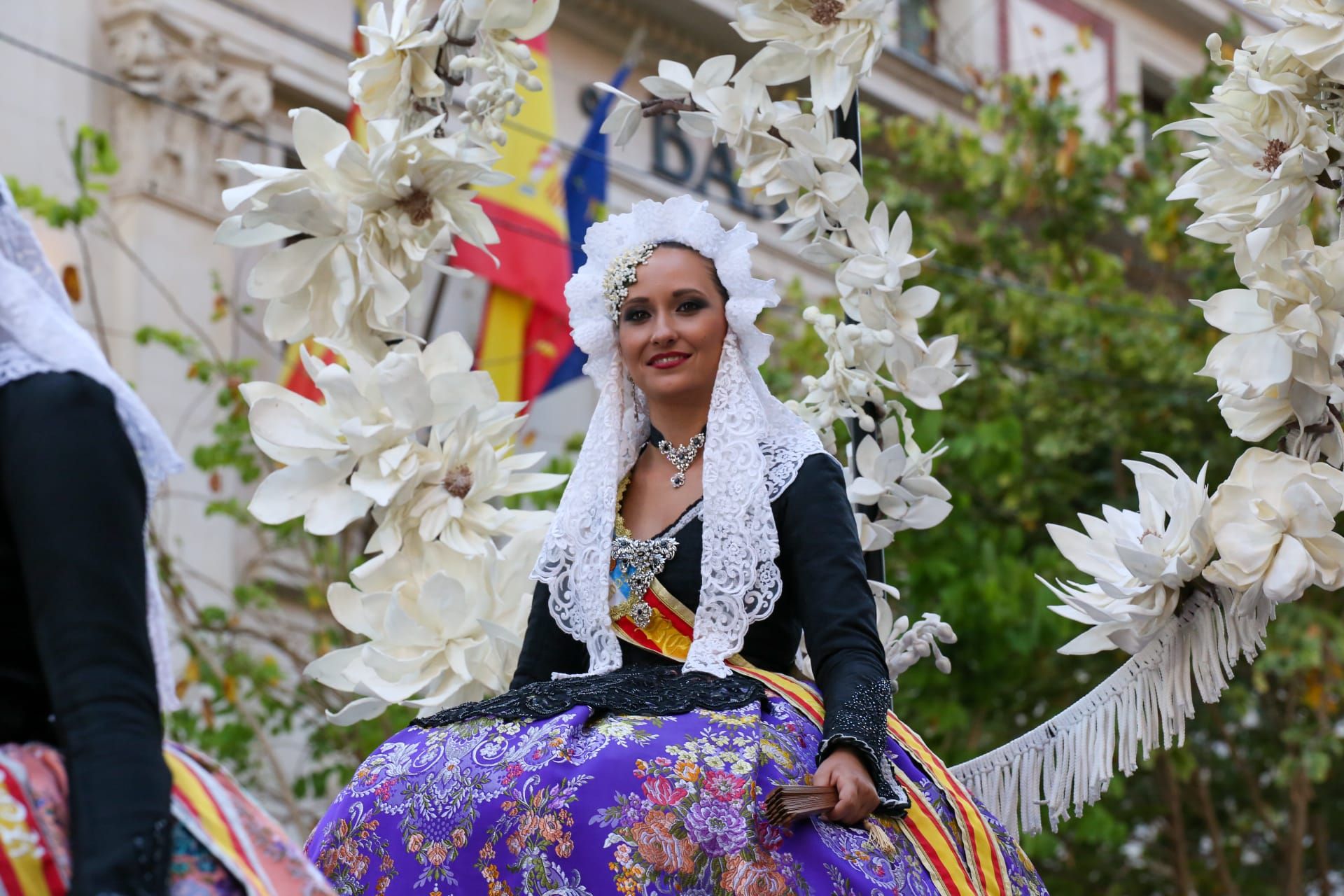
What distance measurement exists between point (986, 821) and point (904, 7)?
1500 cm

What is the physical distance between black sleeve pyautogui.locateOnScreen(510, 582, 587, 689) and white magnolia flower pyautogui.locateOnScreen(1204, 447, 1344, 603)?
1.32 metres

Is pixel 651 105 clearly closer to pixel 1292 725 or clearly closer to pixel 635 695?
pixel 635 695

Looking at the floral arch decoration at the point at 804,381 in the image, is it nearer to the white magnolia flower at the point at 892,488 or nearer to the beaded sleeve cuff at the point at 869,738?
the white magnolia flower at the point at 892,488

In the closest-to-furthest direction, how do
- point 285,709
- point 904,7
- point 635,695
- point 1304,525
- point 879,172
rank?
point 635,695
point 1304,525
point 285,709
point 879,172
point 904,7

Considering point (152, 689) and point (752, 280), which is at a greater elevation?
point (752, 280)

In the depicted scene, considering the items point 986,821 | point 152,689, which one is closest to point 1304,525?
point 986,821

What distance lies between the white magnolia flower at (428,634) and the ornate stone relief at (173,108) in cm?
774

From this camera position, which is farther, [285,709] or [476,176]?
Result: [285,709]

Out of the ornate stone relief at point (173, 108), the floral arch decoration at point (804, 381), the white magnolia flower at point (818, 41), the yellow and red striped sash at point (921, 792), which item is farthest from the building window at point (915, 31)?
the yellow and red striped sash at point (921, 792)

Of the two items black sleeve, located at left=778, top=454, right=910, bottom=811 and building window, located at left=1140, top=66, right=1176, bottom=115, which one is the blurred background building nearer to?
black sleeve, located at left=778, top=454, right=910, bottom=811

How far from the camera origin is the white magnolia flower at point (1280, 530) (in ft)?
12.9

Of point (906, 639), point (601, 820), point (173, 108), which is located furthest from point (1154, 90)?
point (601, 820)

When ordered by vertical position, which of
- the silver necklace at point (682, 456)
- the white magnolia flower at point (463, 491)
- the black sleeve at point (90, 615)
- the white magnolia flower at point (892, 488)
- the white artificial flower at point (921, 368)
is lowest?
the black sleeve at point (90, 615)

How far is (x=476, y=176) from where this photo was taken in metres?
4.25
